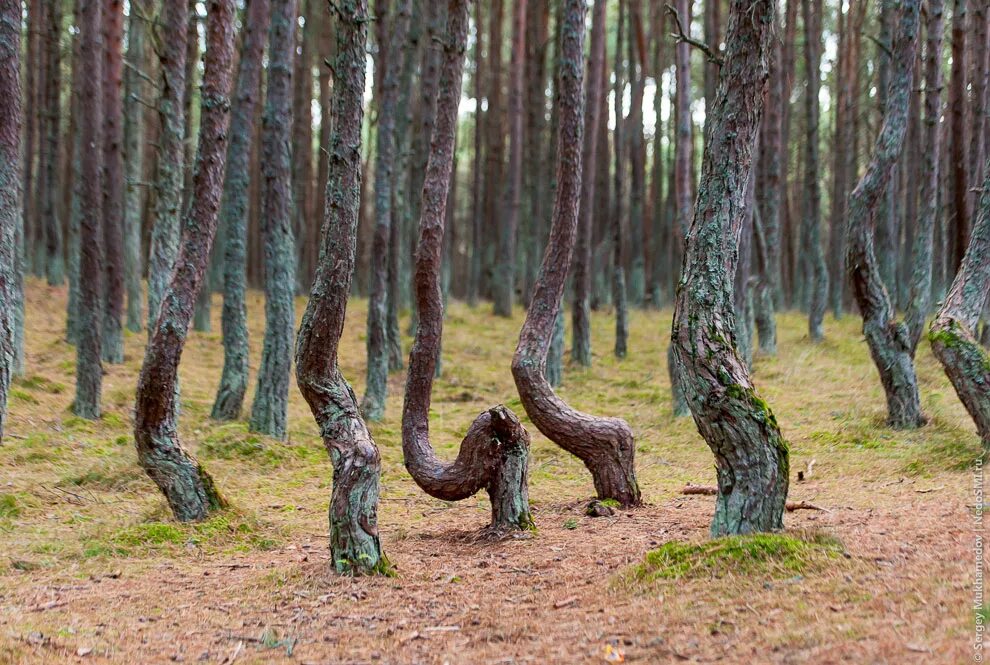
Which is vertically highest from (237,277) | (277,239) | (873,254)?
(277,239)

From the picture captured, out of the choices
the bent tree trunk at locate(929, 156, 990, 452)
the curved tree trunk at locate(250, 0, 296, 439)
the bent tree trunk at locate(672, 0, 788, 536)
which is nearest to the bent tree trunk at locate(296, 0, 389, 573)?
the bent tree trunk at locate(672, 0, 788, 536)

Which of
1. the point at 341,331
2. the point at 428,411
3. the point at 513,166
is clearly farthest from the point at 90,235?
the point at 513,166

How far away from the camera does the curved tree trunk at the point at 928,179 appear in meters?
11.8

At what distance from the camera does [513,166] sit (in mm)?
21016

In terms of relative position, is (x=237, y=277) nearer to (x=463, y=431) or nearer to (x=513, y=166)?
(x=463, y=431)

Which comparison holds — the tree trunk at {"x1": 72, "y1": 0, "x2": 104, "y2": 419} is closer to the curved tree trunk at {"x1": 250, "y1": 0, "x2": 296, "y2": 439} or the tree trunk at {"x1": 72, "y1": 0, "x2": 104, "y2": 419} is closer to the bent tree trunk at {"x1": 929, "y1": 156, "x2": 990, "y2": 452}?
the curved tree trunk at {"x1": 250, "y1": 0, "x2": 296, "y2": 439}

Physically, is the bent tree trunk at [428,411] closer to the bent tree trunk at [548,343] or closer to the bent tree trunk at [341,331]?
the bent tree trunk at [548,343]

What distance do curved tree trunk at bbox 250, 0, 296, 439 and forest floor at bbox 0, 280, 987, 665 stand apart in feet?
1.58

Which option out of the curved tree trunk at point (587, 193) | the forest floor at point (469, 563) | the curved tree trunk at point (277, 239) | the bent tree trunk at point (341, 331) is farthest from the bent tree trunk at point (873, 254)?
the curved tree trunk at point (277, 239)

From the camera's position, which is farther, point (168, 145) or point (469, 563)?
point (168, 145)

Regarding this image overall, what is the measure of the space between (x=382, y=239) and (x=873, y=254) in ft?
22.3

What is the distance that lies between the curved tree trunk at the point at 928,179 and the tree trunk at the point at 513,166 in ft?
31.5

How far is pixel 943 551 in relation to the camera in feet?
15.8

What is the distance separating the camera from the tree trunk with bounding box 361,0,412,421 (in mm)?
12383
